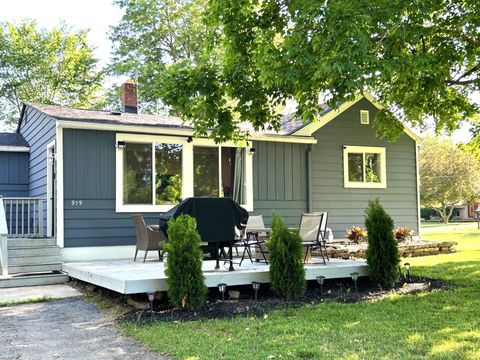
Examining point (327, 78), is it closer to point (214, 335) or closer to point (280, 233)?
point (280, 233)

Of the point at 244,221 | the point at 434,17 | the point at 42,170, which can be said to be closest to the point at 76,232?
the point at 42,170

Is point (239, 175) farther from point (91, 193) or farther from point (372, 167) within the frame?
point (372, 167)

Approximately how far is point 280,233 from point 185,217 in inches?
52.3

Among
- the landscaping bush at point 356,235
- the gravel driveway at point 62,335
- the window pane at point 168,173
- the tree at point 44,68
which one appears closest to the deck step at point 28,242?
the window pane at point 168,173

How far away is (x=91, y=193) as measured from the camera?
31.0ft

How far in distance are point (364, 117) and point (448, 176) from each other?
82.0 feet

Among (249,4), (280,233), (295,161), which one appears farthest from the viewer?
(295,161)

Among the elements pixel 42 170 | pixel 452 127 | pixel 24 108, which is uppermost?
pixel 24 108

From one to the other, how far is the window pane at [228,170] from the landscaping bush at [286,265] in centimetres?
434

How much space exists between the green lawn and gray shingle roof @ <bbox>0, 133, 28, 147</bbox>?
856 centimetres

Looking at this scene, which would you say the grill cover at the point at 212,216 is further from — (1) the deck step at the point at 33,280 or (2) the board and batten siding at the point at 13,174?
(2) the board and batten siding at the point at 13,174

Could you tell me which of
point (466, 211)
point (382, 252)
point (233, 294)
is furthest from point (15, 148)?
point (466, 211)

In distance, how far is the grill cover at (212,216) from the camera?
6641 mm

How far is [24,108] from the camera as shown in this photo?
13.3 meters
